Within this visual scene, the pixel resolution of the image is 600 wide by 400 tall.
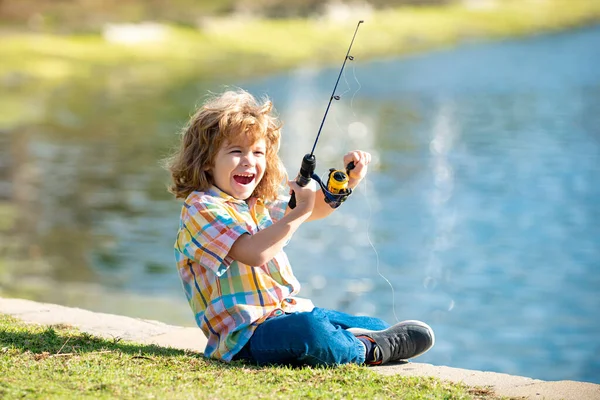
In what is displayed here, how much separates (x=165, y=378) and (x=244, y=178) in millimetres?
904

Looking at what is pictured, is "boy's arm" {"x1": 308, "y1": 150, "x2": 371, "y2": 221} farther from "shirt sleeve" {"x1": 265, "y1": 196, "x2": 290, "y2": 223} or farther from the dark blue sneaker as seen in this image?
the dark blue sneaker

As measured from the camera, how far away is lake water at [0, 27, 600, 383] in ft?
29.7

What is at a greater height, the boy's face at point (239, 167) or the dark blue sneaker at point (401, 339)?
the boy's face at point (239, 167)

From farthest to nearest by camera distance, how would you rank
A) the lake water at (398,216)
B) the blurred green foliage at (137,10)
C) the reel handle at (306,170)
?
the blurred green foliage at (137,10) → the lake water at (398,216) → the reel handle at (306,170)

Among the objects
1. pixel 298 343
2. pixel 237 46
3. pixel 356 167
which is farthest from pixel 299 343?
pixel 237 46

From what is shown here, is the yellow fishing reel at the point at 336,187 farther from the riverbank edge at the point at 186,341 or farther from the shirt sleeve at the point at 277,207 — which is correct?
the riverbank edge at the point at 186,341

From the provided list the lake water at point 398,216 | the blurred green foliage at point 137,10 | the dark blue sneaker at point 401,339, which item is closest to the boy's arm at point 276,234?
the lake water at point 398,216

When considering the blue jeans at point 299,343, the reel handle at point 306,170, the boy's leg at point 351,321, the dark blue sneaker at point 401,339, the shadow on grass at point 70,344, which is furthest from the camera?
the boy's leg at point 351,321

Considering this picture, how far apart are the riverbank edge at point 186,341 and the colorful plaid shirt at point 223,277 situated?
469 mm

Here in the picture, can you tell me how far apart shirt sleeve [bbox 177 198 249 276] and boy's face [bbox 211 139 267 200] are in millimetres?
127

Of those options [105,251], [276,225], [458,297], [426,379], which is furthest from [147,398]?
[105,251]

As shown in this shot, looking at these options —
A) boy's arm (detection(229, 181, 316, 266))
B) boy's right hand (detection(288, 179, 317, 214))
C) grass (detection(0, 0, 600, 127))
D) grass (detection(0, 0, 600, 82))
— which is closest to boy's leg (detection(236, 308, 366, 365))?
boy's arm (detection(229, 181, 316, 266))

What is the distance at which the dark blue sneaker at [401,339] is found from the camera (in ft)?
13.7

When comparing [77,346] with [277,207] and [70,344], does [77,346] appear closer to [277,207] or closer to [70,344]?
[70,344]
